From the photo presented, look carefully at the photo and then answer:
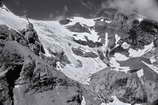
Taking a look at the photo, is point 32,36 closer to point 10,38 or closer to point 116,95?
point 10,38

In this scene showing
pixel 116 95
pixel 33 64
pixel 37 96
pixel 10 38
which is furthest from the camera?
pixel 116 95

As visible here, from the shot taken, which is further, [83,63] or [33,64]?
[83,63]

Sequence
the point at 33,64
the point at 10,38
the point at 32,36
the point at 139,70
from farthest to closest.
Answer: the point at 139,70 → the point at 32,36 → the point at 10,38 → the point at 33,64

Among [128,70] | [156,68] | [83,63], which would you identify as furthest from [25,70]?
[156,68]

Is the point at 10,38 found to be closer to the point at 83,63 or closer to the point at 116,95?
the point at 116,95

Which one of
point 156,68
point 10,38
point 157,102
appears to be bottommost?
point 157,102

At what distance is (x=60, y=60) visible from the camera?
169m

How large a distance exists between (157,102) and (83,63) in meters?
65.5

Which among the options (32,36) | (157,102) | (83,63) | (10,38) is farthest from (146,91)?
(10,38)

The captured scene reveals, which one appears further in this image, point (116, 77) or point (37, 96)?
point (116, 77)

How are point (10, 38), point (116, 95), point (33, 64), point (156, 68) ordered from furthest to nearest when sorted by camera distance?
point (156, 68) < point (116, 95) < point (10, 38) < point (33, 64)

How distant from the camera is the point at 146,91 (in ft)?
498

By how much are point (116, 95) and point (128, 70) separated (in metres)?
21.4

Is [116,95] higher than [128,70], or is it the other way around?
[128,70]
